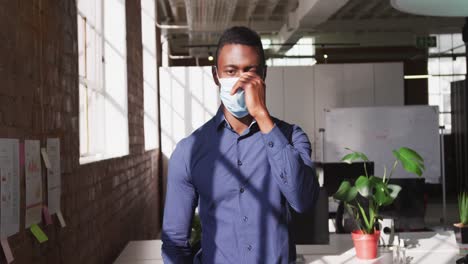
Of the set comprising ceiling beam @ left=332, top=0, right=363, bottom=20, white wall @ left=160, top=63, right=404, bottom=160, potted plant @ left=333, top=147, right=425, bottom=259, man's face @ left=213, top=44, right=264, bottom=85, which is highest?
ceiling beam @ left=332, top=0, right=363, bottom=20

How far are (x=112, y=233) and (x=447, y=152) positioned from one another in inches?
485

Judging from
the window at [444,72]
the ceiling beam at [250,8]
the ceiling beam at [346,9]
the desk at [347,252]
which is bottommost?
the desk at [347,252]

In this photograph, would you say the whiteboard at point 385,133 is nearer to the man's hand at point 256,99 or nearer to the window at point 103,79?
the window at point 103,79

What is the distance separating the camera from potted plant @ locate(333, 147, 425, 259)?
349 cm

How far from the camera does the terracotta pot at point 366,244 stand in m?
3.66

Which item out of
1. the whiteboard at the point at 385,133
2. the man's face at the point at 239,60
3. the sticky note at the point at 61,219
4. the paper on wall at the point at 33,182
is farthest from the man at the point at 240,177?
the whiteboard at the point at 385,133

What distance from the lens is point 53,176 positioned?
262cm

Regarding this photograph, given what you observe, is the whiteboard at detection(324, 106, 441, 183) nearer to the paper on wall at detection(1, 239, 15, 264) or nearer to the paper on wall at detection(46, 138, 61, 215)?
the paper on wall at detection(46, 138, 61, 215)

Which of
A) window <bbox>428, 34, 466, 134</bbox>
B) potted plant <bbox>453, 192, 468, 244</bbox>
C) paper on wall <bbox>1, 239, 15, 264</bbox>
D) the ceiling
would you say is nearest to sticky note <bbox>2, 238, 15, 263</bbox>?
paper on wall <bbox>1, 239, 15, 264</bbox>

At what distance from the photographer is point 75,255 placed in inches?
120

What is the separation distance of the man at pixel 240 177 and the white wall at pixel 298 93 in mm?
8319

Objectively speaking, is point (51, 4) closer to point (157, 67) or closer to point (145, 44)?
point (145, 44)

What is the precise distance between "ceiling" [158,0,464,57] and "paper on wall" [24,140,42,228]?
20.8ft

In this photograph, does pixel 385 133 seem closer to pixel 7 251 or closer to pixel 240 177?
pixel 7 251
